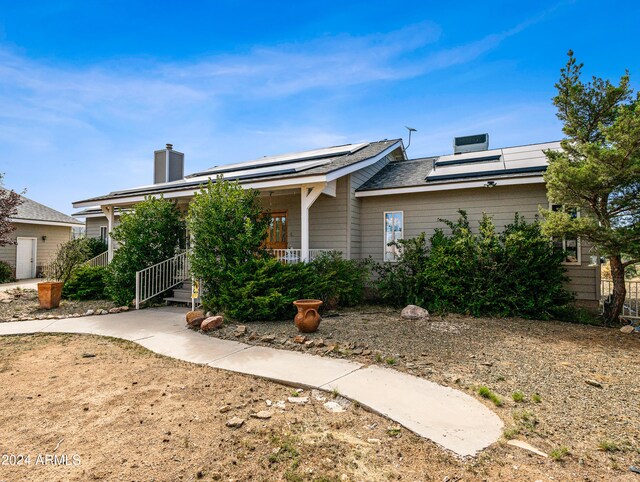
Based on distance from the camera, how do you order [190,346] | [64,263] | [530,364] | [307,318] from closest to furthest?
1. [530,364]
2. [190,346]
3. [307,318]
4. [64,263]

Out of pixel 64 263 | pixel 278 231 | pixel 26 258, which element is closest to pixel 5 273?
pixel 26 258

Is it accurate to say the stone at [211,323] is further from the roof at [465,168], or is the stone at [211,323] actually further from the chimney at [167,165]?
the chimney at [167,165]

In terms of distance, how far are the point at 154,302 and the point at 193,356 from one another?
503 centimetres

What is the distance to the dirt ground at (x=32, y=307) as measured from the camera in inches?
312

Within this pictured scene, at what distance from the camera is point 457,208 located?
8992 mm

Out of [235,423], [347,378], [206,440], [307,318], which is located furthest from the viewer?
[307,318]

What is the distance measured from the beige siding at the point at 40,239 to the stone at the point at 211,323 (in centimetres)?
1498

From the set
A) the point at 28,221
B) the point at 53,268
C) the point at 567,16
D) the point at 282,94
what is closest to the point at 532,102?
the point at 567,16

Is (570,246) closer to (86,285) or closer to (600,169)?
(600,169)

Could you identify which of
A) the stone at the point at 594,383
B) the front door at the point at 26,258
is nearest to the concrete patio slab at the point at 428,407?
the stone at the point at 594,383

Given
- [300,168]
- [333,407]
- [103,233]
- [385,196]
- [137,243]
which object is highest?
[300,168]

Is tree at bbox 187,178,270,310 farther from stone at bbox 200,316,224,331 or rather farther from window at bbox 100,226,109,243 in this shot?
window at bbox 100,226,109,243

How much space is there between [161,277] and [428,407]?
7.97 metres

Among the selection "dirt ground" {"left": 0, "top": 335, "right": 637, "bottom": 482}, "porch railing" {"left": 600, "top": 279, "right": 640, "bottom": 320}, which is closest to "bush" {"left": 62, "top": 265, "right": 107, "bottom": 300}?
"dirt ground" {"left": 0, "top": 335, "right": 637, "bottom": 482}
